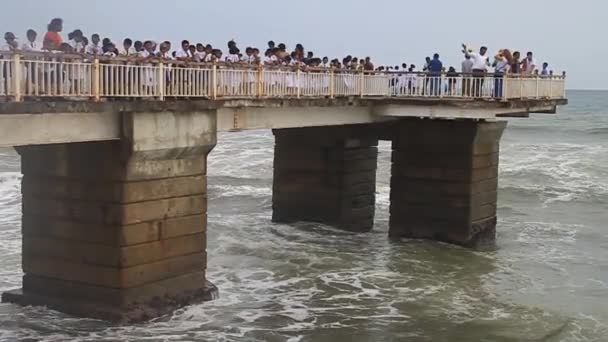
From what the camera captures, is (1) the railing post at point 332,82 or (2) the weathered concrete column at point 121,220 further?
(1) the railing post at point 332,82

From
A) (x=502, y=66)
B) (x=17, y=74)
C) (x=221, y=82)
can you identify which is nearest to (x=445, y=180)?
(x=502, y=66)

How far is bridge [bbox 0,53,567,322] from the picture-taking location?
13.5 metres

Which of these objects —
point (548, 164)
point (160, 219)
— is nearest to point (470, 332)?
point (160, 219)

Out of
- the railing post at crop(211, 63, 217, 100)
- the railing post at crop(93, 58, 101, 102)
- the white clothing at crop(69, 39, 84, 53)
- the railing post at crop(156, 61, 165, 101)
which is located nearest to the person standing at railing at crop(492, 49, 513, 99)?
the railing post at crop(211, 63, 217, 100)

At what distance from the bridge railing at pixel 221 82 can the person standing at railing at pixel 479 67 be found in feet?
0.09

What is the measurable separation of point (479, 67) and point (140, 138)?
10.6m

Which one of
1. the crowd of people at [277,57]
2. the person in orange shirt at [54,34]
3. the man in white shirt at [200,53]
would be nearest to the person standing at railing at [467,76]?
the crowd of people at [277,57]

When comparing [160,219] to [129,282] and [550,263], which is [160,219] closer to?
[129,282]

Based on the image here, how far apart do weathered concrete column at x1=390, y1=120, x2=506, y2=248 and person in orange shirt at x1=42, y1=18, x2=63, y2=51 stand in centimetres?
1156

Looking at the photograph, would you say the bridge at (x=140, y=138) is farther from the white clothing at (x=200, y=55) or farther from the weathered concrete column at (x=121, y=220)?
the white clothing at (x=200, y=55)

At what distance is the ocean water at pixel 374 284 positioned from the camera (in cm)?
1508

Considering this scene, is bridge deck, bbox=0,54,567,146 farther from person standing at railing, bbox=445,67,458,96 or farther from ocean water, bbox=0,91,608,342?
ocean water, bbox=0,91,608,342

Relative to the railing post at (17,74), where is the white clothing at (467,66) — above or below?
above

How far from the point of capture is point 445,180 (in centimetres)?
2347
